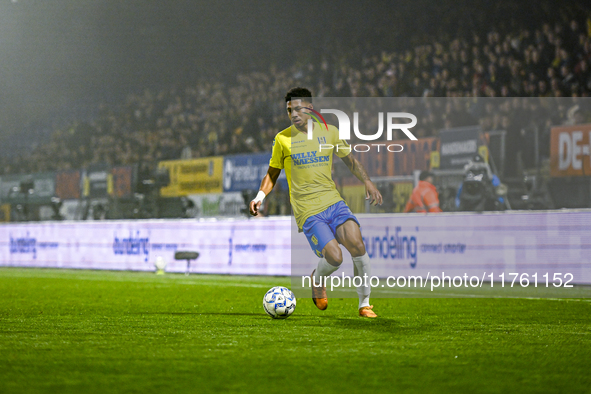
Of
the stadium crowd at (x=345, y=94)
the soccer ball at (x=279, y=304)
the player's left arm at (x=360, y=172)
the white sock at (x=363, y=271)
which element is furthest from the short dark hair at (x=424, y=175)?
the soccer ball at (x=279, y=304)

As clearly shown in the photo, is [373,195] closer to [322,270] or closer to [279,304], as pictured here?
[322,270]

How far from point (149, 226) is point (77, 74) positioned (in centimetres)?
1307


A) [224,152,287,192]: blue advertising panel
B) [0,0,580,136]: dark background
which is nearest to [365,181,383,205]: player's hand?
[224,152,287,192]: blue advertising panel

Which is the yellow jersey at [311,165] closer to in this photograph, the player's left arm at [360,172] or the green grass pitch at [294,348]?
the player's left arm at [360,172]

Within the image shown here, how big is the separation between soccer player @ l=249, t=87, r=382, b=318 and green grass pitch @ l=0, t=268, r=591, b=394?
1.78ft

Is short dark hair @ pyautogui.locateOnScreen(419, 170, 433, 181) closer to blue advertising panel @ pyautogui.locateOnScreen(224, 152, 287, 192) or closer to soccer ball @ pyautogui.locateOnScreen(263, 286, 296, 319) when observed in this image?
blue advertising panel @ pyautogui.locateOnScreen(224, 152, 287, 192)

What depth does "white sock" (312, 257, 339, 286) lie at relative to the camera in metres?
7.39

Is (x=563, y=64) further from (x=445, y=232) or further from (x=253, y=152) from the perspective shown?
(x=253, y=152)

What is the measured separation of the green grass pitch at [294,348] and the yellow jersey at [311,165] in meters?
1.21

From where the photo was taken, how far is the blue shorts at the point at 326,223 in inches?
283

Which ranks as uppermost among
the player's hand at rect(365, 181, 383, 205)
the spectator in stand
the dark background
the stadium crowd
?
the dark background

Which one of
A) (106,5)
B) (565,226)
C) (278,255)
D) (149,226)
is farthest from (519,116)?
(106,5)

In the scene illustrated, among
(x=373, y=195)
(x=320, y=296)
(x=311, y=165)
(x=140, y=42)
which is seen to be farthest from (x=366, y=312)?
(x=140, y=42)

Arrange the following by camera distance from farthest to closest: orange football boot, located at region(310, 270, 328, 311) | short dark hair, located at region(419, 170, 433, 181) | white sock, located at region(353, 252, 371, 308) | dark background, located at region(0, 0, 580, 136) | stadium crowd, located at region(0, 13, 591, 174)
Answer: dark background, located at region(0, 0, 580, 136)
stadium crowd, located at region(0, 13, 591, 174)
short dark hair, located at region(419, 170, 433, 181)
orange football boot, located at region(310, 270, 328, 311)
white sock, located at region(353, 252, 371, 308)
